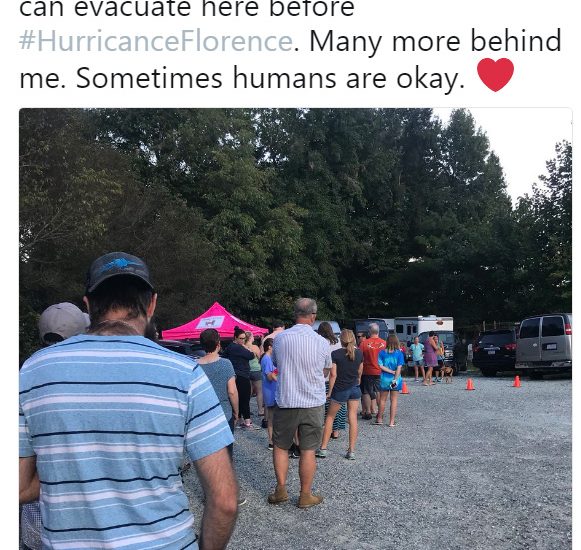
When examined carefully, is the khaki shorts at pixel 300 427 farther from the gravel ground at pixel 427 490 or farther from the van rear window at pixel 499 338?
the van rear window at pixel 499 338

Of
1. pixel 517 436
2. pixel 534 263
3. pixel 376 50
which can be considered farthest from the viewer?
pixel 534 263

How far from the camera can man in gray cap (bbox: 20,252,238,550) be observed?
1973mm

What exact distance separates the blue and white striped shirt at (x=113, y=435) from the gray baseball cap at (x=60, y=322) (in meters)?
1.80

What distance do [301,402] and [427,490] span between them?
1697 mm

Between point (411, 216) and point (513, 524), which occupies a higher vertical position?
point (411, 216)

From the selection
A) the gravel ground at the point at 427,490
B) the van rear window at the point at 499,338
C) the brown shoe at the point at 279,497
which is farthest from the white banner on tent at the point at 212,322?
the brown shoe at the point at 279,497

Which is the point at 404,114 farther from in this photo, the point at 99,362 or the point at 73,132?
the point at 99,362

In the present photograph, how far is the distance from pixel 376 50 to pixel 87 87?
61.1 inches

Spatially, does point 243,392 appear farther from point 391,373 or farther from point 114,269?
Answer: point 114,269

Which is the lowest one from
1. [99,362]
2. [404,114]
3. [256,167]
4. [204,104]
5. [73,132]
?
[99,362]

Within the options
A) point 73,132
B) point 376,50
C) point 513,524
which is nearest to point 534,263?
point 73,132

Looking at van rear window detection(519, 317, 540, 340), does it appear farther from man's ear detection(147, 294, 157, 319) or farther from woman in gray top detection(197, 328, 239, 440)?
man's ear detection(147, 294, 157, 319)

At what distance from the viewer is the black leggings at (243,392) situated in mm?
11312

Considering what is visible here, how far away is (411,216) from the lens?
48969 mm
